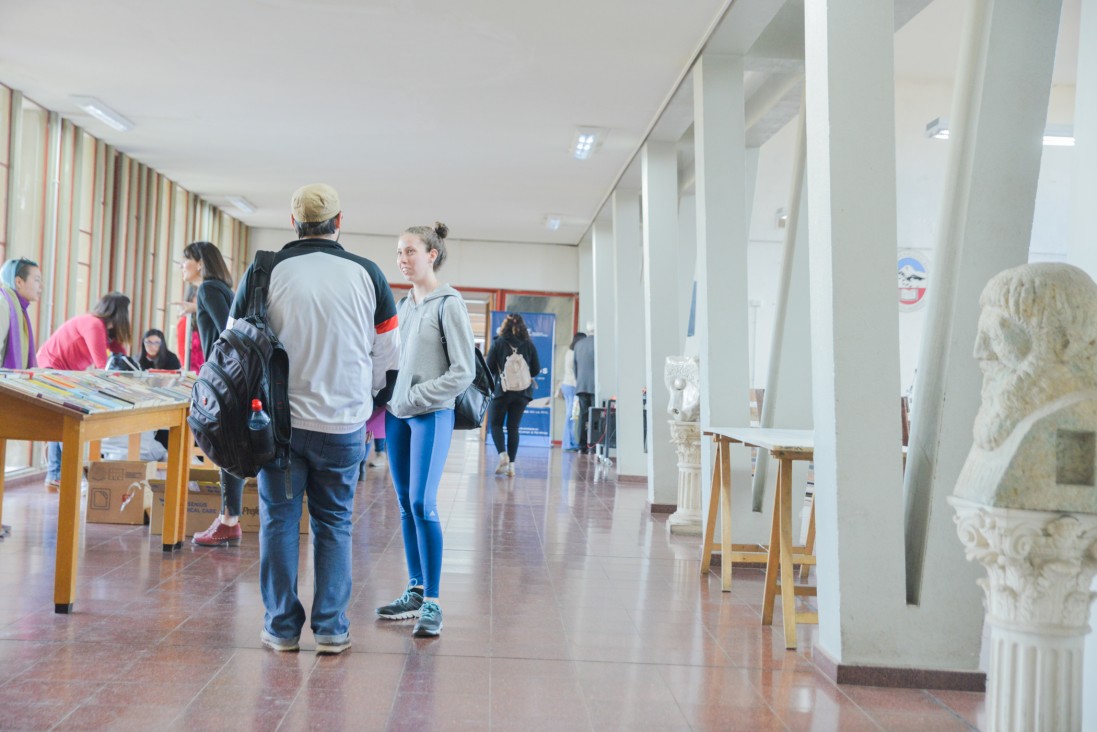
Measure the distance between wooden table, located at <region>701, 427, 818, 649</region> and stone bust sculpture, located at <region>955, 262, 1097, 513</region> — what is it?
58.1 inches

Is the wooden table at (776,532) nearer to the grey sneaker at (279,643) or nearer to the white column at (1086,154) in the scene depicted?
the white column at (1086,154)

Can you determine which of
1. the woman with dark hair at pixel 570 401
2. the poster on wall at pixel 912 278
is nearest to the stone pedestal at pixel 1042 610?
the woman with dark hair at pixel 570 401

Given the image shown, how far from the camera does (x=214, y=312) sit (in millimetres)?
5004

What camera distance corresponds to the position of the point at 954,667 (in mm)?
3494

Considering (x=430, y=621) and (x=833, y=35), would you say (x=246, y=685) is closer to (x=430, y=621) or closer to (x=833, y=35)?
(x=430, y=621)

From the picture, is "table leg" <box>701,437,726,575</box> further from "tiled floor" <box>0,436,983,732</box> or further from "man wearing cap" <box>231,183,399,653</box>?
"man wearing cap" <box>231,183,399,653</box>

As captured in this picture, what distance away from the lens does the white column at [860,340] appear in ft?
11.5

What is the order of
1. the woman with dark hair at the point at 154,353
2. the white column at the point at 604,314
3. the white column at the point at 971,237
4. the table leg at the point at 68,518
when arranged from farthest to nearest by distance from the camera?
1. the white column at the point at 604,314
2. the woman with dark hair at the point at 154,353
3. the table leg at the point at 68,518
4. the white column at the point at 971,237

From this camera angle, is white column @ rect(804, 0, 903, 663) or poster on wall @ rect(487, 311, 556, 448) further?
poster on wall @ rect(487, 311, 556, 448)

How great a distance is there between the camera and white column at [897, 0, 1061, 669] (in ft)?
11.3

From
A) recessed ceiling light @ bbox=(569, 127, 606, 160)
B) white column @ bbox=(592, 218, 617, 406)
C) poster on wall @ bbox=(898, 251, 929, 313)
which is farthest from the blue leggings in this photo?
poster on wall @ bbox=(898, 251, 929, 313)

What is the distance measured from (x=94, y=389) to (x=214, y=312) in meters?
0.71

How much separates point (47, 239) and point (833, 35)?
293 inches

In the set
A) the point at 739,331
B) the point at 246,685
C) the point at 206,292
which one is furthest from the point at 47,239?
the point at 246,685
